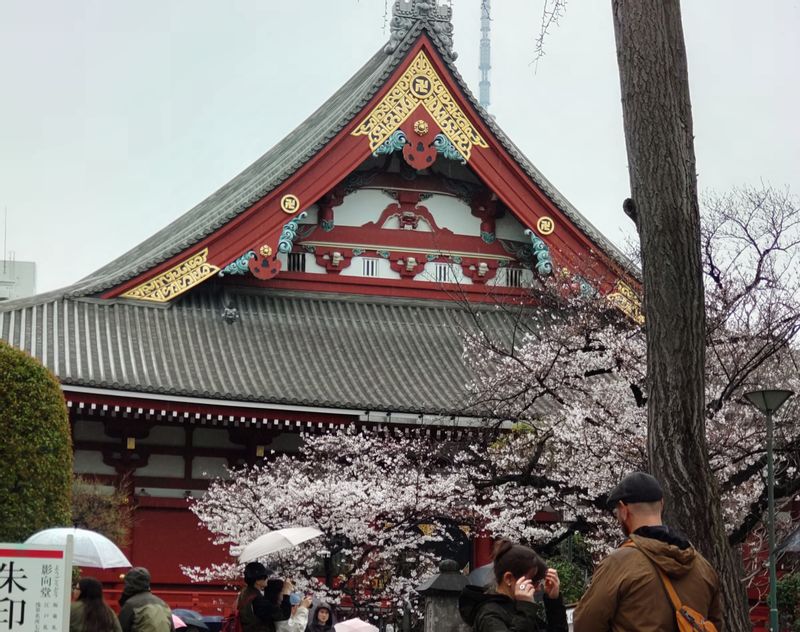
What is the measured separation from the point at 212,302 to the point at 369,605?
8172 millimetres

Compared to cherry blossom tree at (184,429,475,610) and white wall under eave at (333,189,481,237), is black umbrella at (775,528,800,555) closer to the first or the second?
cherry blossom tree at (184,429,475,610)

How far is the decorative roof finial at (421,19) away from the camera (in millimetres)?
26969

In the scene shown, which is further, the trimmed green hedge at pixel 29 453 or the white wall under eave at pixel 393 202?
the white wall under eave at pixel 393 202

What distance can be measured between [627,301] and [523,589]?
1852 centimetres

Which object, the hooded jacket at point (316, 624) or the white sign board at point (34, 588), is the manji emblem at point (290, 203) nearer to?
the hooded jacket at point (316, 624)

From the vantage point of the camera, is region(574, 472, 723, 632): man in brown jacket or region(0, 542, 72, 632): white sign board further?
region(0, 542, 72, 632): white sign board

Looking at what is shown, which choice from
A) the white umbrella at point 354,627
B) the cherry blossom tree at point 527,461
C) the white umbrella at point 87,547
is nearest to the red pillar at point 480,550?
the cherry blossom tree at point 527,461

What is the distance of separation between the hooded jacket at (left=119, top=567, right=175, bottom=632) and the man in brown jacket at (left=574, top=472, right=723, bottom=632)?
16.1ft

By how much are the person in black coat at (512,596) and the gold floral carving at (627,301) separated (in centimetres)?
1622

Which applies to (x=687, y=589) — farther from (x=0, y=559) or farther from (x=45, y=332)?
(x=45, y=332)

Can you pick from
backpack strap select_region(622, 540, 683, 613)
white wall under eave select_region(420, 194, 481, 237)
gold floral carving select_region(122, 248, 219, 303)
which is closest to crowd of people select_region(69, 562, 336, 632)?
backpack strap select_region(622, 540, 683, 613)

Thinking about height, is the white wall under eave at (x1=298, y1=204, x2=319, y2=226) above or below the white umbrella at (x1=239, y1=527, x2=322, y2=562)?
above

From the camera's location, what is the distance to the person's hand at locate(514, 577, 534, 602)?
6.37 metres

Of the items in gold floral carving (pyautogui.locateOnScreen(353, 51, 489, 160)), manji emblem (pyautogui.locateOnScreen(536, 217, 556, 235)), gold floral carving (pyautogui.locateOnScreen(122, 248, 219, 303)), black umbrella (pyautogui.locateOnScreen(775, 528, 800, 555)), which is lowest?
black umbrella (pyautogui.locateOnScreen(775, 528, 800, 555))
